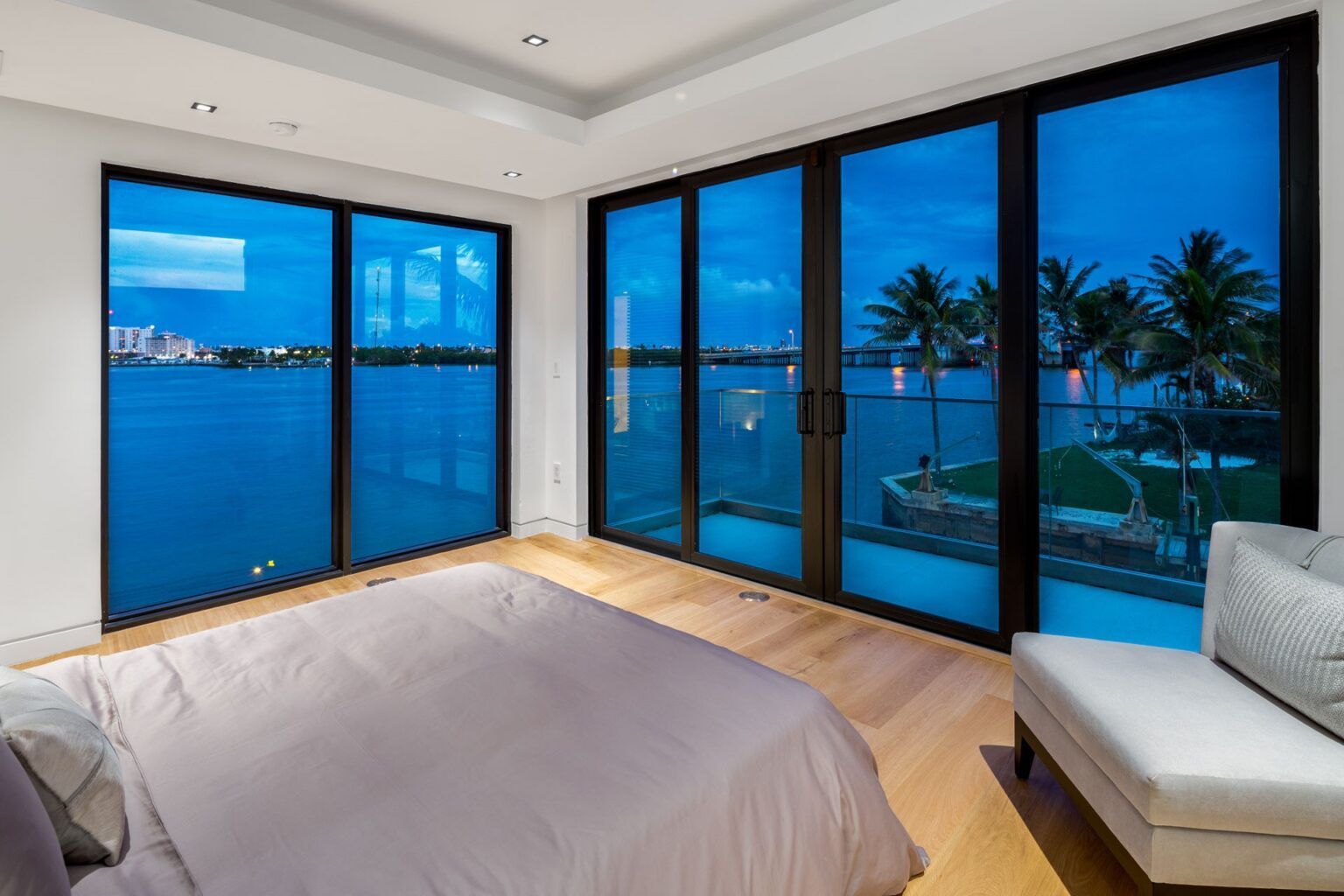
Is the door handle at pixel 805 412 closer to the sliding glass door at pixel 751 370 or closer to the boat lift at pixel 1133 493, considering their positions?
the sliding glass door at pixel 751 370

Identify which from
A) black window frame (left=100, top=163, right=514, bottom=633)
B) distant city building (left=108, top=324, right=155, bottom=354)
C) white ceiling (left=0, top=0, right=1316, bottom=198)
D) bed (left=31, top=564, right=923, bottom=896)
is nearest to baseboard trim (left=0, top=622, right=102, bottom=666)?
black window frame (left=100, top=163, right=514, bottom=633)

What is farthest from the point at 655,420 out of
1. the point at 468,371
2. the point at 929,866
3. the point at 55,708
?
the point at 55,708

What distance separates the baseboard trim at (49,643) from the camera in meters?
3.17

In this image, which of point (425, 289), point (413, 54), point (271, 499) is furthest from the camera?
point (425, 289)

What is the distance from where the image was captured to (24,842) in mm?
935

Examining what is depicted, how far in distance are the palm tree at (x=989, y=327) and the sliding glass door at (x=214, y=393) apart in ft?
12.1

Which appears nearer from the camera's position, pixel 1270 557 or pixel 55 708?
pixel 55 708

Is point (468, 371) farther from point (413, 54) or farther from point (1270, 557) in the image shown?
point (1270, 557)

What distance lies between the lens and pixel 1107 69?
285 cm

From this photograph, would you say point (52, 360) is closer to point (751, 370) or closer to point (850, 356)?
point (751, 370)

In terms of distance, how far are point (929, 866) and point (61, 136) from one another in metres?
4.50

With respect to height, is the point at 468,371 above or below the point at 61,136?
→ below

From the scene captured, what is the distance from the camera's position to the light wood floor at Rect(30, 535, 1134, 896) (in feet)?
6.40

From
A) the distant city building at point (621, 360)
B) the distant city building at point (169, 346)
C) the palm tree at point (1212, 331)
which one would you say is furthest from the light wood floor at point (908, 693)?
the distant city building at point (169, 346)
